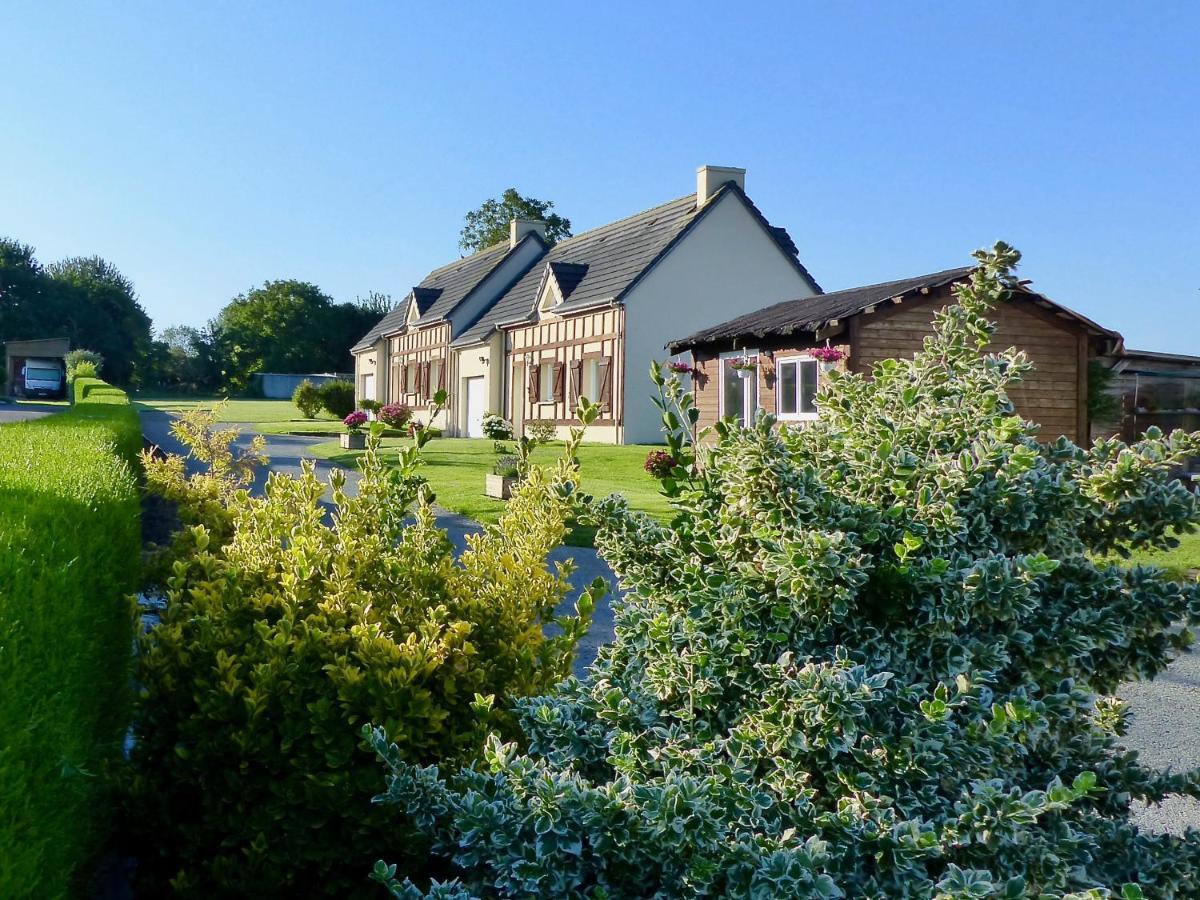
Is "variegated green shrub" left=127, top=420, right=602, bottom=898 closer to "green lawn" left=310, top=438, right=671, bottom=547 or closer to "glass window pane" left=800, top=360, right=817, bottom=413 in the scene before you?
"green lawn" left=310, top=438, right=671, bottom=547

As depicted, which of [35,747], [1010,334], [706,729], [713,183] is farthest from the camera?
[713,183]

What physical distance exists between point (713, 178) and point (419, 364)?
17744mm

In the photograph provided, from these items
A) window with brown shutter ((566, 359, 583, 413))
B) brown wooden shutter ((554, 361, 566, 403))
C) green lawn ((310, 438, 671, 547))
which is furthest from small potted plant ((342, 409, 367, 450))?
brown wooden shutter ((554, 361, 566, 403))

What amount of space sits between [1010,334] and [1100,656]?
2098 centimetres

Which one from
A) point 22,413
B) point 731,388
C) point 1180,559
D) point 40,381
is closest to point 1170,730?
point 1180,559

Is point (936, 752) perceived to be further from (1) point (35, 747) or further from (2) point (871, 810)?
(1) point (35, 747)

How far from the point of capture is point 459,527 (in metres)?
12.9

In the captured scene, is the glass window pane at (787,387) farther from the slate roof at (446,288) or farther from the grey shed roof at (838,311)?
the slate roof at (446,288)

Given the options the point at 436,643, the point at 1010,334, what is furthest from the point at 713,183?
the point at 436,643

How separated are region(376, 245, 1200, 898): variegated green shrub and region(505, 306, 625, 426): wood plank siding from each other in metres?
25.5

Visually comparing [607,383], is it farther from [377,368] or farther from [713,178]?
[377,368]

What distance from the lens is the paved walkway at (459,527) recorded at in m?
7.58

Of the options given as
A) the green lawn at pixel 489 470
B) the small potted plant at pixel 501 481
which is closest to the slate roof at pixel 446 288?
the green lawn at pixel 489 470

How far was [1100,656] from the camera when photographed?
2.58 meters
